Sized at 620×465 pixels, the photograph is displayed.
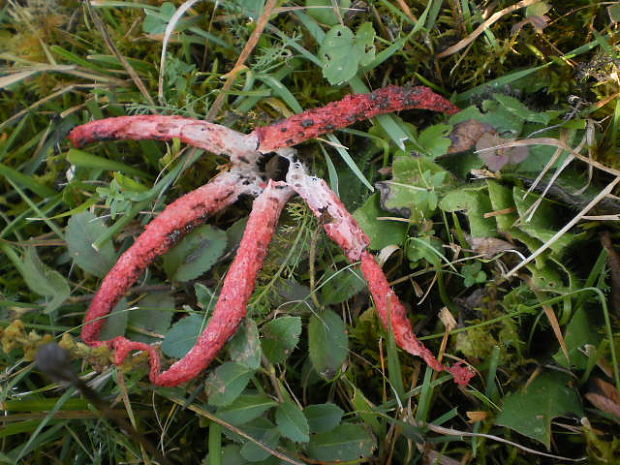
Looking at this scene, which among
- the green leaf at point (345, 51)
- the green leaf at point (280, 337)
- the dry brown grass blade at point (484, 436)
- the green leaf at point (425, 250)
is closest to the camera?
the dry brown grass blade at point (484, 436)

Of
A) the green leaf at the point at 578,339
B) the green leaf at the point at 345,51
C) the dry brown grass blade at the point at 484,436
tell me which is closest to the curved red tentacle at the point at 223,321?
the green leaf at the point at 345,51

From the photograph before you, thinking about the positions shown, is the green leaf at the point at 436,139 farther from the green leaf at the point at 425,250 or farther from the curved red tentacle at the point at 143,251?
the curved red tentacle at the point at 143,251

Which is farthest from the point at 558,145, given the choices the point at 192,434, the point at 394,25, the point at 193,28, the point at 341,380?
the point at 192,434

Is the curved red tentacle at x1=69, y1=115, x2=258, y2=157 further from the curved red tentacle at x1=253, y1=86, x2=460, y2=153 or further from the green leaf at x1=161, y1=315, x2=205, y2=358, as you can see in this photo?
the green leaf at x1=161, y1=315, x2=205, y2=358

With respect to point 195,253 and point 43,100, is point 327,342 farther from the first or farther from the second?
point 43,100

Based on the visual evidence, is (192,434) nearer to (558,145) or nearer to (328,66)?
(328,66)

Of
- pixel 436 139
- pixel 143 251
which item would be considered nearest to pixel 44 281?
pixel 143 251
